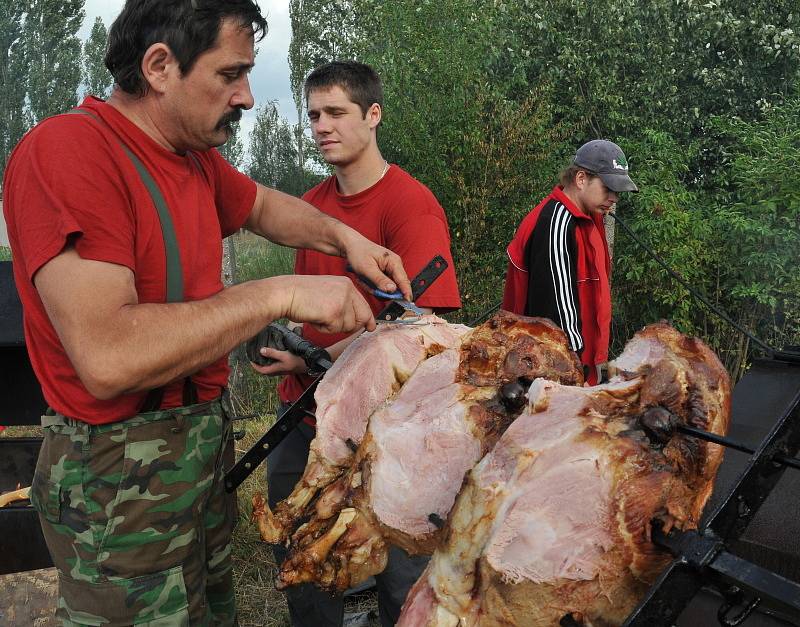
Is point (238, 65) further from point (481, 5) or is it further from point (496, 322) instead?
point (481, 5)

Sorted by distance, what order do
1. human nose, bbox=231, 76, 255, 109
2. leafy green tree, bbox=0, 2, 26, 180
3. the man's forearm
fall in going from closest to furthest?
the man's forearm, human nose, bbox=231, 76, 255, 109, leafy green tree, bbox=0, 2, 26, 180

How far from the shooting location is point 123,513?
6.41ft

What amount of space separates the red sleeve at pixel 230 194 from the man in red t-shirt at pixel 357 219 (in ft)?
2.17

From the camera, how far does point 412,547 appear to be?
190 cm

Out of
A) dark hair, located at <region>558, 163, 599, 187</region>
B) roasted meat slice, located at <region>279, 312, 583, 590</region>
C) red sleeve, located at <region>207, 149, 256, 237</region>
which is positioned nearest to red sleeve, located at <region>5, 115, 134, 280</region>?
red sleeve, located at <region>207, 149, 256, 237</region>

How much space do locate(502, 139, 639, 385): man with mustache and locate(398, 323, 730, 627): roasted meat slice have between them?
258 cm

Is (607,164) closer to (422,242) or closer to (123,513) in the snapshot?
(422,242)

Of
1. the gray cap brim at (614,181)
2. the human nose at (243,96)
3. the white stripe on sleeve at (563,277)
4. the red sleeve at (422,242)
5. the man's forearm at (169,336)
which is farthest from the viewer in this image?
the gray cap brim at (614,181)

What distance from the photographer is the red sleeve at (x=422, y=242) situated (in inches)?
124

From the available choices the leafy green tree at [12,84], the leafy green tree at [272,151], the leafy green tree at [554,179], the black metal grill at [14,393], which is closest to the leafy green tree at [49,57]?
the leafy green tree at [12,84]

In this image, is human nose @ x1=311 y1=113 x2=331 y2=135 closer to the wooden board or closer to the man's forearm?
the man's forearm

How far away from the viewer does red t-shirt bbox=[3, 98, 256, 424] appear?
67.3 inches

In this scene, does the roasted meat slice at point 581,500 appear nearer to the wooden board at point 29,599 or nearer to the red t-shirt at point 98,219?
the red t-shirt at point 98,219

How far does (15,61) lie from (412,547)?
1023 inches
